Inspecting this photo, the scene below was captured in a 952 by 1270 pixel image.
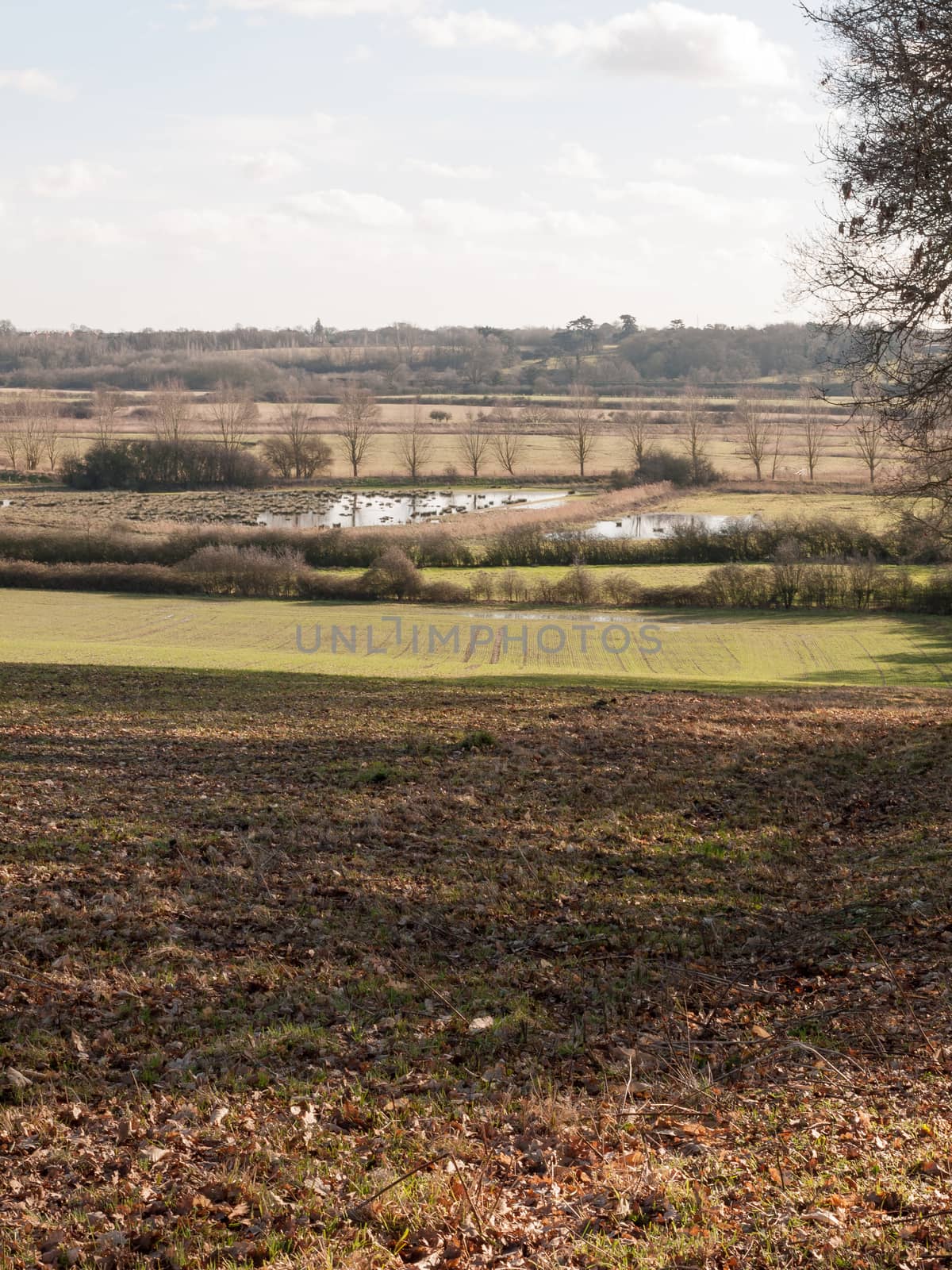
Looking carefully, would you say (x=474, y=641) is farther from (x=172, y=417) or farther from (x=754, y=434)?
(x=172, y=417)

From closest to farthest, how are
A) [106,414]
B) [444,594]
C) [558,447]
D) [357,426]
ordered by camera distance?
[444,594], [357,426], [558,447], [106,414]

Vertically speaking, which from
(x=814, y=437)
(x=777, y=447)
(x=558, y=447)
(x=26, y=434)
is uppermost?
(x=26, y=434)

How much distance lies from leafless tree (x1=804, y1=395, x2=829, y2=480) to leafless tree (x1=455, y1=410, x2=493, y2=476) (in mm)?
36233

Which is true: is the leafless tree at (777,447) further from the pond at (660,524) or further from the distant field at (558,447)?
the pond at (660,524)

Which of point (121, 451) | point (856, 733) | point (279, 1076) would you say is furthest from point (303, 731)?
point (121, 451)

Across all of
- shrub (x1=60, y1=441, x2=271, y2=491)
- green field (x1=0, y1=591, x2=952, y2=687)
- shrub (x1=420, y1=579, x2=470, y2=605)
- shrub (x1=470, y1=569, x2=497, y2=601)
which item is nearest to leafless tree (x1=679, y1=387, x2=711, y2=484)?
shrub (x1=60, y1=441, x2=271, y2=491)

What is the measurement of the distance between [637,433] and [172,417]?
57010 mm

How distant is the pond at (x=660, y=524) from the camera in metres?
76.2

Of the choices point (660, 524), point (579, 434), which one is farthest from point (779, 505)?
point (579, 434)

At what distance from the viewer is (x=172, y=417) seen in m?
130

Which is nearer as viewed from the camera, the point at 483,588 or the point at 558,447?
the point at 483,588

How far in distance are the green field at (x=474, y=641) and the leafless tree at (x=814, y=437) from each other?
56.9 metres

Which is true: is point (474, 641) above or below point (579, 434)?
below

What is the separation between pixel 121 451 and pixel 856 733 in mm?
109504
